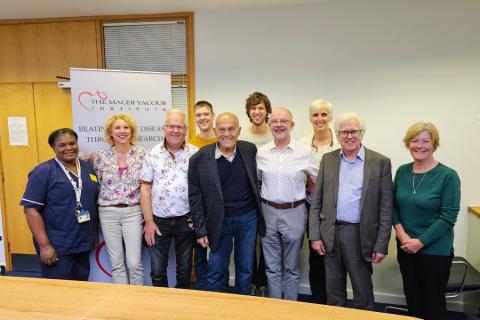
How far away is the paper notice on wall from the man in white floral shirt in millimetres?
2296

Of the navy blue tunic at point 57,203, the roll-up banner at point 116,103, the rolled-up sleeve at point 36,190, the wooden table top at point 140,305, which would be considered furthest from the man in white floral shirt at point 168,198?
the wooden table top at point 140,305

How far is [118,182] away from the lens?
2521 mm

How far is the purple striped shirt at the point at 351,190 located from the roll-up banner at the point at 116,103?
5.87 ft

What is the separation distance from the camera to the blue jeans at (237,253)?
7.71ft

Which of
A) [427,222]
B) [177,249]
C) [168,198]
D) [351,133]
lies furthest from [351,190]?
[177,249]

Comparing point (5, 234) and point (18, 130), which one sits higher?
point (18, 130)

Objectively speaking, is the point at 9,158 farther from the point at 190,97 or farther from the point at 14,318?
the point at 14,318

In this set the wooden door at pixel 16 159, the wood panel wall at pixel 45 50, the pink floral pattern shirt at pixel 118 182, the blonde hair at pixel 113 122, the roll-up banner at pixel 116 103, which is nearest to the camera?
the pink floral pattern shirt at pixel 118 182

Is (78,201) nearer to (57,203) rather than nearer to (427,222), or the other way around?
(57,203)

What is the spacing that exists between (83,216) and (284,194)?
1717 mm

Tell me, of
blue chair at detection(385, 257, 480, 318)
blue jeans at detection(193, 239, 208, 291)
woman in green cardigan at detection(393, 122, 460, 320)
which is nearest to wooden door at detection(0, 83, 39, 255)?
blue jeans at detection(193, 239, 208, 291)

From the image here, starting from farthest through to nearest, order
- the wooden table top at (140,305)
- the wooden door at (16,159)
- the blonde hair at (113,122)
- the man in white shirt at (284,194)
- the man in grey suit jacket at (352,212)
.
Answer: the wooden door at (16,159) < the blonde hair at (113,122) < the man in white shirt at (284,194) < the man in grey suit jacket at (352,212) < the wooden table top at (140,305)

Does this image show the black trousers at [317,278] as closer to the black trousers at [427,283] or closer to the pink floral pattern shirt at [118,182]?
the black trousers at [427,283]

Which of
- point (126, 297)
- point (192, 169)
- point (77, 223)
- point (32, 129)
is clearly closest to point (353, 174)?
point (192, 169)
